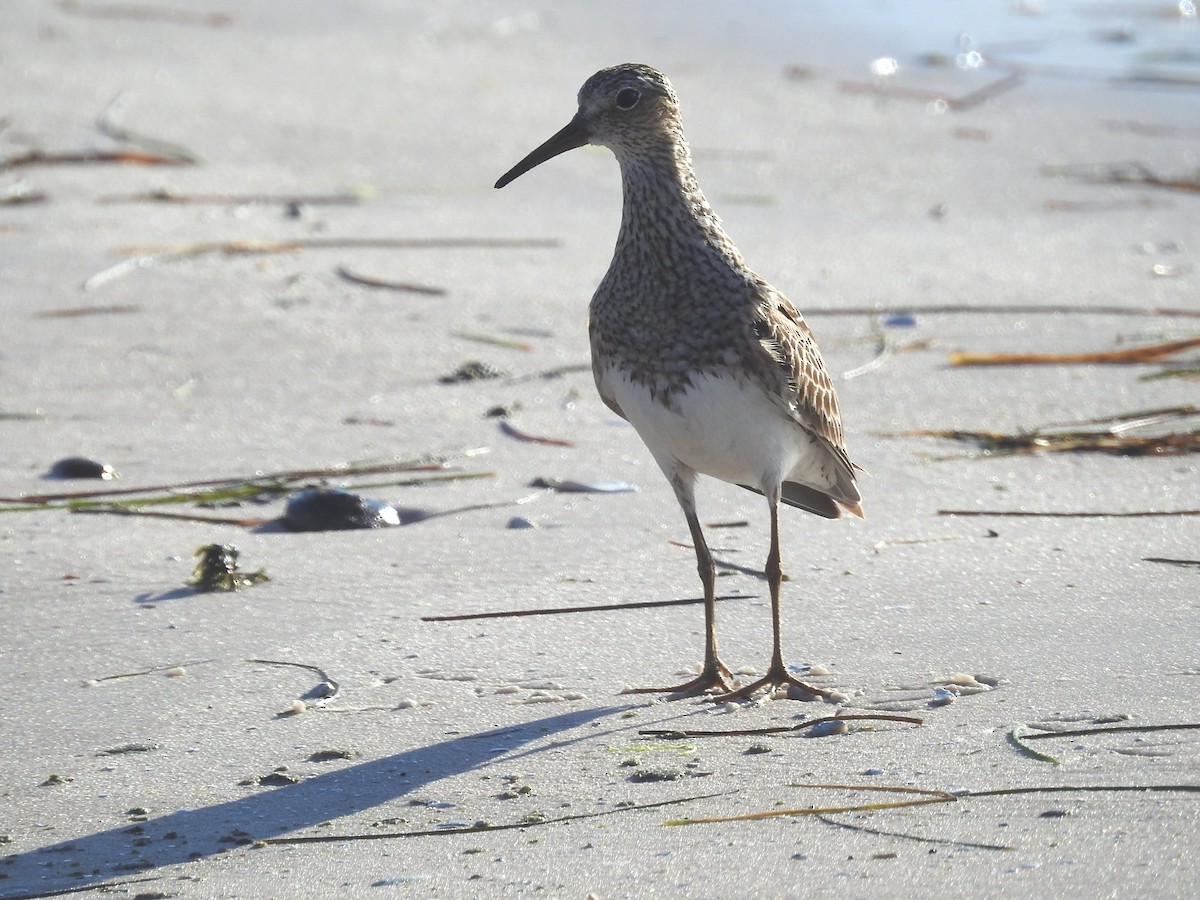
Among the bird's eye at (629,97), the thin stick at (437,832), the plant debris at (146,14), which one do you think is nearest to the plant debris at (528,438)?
the bird's eye at (629,97)

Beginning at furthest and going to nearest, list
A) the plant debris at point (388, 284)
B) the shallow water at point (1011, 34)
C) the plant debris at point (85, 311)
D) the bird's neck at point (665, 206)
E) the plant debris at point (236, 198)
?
the shallow water at point (1011, 34) < the plant debris at point (236, 198) < the plant debris at point (388, 284) < the plant debris at point (85, 311) < the bird's neck at point (665, 206)

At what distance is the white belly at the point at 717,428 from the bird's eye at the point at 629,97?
0.75 meters

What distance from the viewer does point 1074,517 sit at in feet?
16.5

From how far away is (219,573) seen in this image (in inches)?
180

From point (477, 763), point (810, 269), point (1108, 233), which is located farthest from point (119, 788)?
point (1108, 233)

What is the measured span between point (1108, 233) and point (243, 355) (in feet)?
14.5

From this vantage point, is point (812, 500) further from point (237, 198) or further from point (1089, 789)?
point (237, 198)

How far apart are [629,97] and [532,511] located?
1.37 metres

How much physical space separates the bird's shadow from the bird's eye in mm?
1702

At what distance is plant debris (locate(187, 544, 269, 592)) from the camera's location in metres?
4.55

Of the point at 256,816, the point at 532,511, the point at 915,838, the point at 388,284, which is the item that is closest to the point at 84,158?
the point at 388,284

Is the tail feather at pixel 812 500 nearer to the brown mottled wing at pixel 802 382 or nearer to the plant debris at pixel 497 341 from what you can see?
the brown mottled wing at pixel 802 382

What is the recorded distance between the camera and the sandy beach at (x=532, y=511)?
324 cm

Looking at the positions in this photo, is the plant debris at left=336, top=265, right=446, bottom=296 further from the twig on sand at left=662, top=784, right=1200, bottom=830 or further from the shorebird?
the twig on sand at left=662, top=784, right=1200, bottom=830
